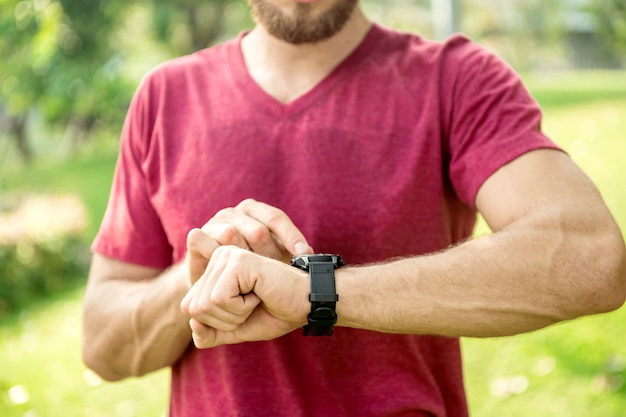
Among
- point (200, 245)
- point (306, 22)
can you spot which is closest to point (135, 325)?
point (200, 245)

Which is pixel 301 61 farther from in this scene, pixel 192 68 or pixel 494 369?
pixel 494 369

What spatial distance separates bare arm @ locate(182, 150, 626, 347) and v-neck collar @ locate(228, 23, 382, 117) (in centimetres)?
52

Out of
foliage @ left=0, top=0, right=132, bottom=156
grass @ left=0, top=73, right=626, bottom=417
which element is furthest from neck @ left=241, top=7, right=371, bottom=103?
foliage @ left=0, top=0, right=132, bottom=156

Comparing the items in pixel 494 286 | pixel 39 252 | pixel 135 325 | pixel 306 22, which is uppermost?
pixel 306 22

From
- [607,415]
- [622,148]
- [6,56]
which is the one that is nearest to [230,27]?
[622,148]

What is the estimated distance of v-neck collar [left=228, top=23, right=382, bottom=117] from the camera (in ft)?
6.72

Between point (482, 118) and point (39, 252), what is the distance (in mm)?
8037

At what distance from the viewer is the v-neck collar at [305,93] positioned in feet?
6.72

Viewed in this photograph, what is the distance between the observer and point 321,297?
1.63 metres

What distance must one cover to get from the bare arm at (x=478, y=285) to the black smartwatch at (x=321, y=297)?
2 cm

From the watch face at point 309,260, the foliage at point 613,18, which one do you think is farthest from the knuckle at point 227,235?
the foliage at point 613,18

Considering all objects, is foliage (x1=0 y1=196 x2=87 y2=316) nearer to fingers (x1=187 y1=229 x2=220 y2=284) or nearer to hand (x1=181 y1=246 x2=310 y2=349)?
fingers (x1=187 y1=229 x2=220 y2=284)

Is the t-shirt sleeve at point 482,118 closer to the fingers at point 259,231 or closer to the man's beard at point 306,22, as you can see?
the man's beard at point 306,22

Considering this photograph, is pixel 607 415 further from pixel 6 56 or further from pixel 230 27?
pixel 230 27
